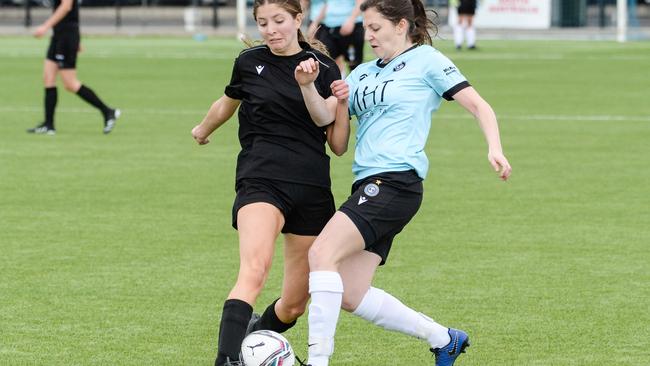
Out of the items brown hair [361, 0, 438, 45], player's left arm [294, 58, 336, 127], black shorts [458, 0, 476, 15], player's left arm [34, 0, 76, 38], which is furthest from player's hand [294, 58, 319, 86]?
black shorts [458, 0, 476, 15]

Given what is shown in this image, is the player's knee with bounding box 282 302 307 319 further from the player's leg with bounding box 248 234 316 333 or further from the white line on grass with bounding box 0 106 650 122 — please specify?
the white line on grass with bounding box 0 106 650 122

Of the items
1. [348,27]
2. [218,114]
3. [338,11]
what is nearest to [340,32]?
[338,11]

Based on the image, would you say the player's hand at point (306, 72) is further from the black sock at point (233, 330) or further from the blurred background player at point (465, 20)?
the blurred background player at point (465, 20)

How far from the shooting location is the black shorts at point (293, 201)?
6566 mm

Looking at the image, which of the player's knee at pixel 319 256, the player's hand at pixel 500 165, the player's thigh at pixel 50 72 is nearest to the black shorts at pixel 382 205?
the player's knee at pixel 319 256

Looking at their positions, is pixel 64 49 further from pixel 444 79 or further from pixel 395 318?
pixel 395 318

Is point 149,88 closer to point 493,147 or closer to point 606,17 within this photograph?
point 493,147

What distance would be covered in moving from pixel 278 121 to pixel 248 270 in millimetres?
798

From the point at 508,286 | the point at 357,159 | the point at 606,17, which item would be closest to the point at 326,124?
the point at 357,159

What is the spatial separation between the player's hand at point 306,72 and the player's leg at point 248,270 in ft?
1.87

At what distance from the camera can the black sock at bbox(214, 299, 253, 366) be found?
617 centimetres

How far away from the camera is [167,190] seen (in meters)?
13.2

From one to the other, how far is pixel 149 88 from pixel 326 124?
18680 mm

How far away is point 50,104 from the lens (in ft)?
58.1
